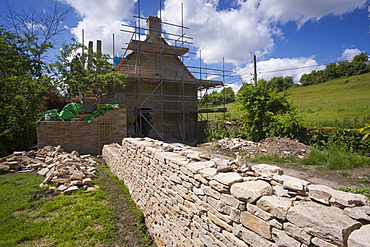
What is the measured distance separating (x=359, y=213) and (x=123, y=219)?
4483mm

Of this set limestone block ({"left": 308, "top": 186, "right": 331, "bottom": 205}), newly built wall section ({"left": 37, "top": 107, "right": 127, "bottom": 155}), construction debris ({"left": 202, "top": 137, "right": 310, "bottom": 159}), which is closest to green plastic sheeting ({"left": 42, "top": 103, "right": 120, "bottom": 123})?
newly built wall section ({"left": 37, "top": 107, "right": 127, "bottom": 155})

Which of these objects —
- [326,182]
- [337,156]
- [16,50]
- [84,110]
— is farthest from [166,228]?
[16,50]

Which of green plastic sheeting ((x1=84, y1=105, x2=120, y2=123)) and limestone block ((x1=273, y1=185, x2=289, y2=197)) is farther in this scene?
green plastic sheeting ((x1=84, y1=105, x2=120, y2=123))

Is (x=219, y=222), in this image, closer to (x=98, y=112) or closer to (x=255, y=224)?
(x=255, y=224)

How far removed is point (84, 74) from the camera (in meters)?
13.3

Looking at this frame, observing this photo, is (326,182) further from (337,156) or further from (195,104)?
(195,104)

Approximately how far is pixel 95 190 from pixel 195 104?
13479 mm

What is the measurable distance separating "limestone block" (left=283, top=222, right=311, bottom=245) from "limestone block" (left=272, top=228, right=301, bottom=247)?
1.6 inches

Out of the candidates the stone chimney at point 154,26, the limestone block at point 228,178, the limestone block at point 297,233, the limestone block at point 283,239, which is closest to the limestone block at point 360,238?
the limestone block at point 297,233

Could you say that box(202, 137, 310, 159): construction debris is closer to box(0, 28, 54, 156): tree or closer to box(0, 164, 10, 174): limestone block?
box(0, 164, 10, 174): limestone block

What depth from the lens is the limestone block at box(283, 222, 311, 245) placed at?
160cm

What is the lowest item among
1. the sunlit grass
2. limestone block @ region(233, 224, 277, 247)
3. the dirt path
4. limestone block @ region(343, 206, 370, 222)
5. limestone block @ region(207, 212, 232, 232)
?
the dirt path

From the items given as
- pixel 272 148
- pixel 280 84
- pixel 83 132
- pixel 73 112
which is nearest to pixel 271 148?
pixel 272 148

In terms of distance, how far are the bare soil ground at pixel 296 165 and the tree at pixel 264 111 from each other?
1027mm
